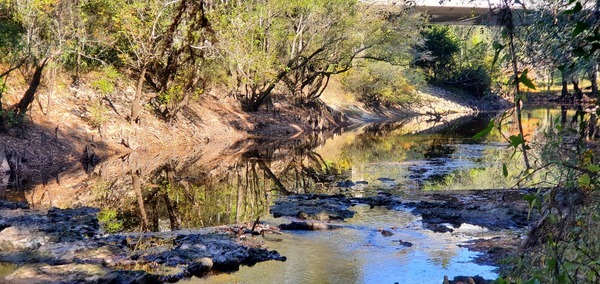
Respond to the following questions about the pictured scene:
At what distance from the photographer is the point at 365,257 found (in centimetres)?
1155

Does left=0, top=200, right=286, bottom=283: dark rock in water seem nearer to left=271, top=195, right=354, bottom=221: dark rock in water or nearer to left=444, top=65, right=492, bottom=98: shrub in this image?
left=271, top=195, right=354, bottom=221: dark rock in water

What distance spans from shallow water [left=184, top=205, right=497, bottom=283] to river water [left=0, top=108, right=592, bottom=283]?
2cm

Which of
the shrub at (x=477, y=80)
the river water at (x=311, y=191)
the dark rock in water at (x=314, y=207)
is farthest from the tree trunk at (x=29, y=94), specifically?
the shrub at (x=477, y=80)

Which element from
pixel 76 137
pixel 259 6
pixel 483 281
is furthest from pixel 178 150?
pixel 483 281

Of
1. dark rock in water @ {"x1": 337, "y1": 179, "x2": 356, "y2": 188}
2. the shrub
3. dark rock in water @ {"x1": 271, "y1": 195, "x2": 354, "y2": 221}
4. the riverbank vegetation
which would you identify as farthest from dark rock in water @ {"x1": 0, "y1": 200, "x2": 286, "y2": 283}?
dark rock in water @ {"x1": 337, "y1": 179, "x2": 356, "y2": 188}

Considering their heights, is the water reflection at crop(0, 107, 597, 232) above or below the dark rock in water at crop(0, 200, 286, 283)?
above

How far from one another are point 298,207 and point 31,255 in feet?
23.5

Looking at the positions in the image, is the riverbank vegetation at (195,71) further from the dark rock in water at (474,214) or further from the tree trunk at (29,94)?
the dark rock in water at (474,214)

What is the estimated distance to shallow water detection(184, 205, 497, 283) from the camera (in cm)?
1030

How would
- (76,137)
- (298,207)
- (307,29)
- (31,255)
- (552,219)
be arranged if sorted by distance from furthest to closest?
1. (307,29)
2. (76,137)
3. (298,207)
4. (31,255)
5. (552,219)

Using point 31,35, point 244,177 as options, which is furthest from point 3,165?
point 244,177

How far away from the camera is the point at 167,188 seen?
770 inches

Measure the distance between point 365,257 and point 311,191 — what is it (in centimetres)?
809

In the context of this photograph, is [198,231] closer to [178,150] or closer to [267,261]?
[267,261]
